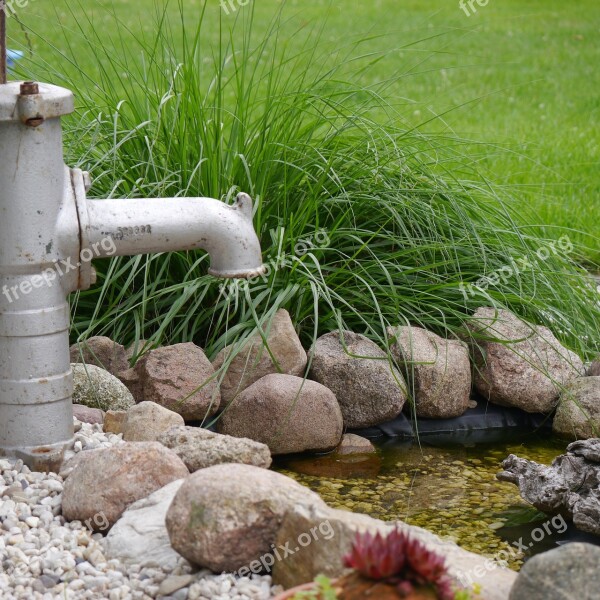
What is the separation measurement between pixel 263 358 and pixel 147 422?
0.62m

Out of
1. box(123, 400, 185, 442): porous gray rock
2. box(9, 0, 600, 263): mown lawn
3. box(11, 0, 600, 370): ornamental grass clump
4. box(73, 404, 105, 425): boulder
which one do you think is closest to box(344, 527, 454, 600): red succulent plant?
box(123, 400, 185, 442): porous gray rock

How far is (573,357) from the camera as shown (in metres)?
3.84

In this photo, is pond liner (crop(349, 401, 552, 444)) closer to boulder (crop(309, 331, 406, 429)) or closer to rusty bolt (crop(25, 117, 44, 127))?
boulder (crop(309, 331, 406, 429))

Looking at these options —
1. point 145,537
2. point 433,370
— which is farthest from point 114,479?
point 433,370

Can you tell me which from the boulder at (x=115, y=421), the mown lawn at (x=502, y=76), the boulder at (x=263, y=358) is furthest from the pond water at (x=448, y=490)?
the mown lawn at (x=502, y=76)

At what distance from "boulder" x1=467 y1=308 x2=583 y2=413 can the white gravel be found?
5.58 ft

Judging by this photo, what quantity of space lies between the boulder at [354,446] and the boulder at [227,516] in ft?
3.91

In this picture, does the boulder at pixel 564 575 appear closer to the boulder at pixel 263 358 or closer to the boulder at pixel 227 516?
the boulder at pixel 227 516

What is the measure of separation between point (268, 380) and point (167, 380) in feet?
1.14

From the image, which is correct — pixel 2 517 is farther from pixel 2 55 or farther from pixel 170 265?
A: pixel 170 265

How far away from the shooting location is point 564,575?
1.87 m

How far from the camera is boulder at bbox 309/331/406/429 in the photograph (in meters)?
3.55

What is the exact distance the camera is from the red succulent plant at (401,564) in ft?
5.68

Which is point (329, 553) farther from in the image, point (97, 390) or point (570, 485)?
point (97, 390)
